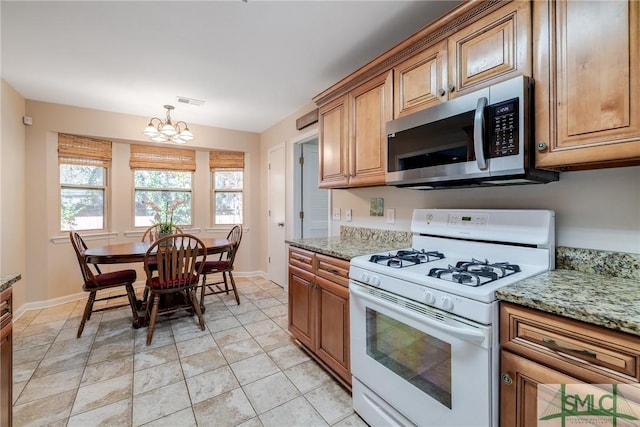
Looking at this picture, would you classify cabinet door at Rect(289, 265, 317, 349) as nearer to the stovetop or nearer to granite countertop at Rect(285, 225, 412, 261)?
granite countertop at Rect(285, 225, 412, 261)

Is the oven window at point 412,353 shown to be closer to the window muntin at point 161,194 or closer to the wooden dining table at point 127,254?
the wooden dining table at point 127,254

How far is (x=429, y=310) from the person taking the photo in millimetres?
1186

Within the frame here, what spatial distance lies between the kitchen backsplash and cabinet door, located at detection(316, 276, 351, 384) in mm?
1114

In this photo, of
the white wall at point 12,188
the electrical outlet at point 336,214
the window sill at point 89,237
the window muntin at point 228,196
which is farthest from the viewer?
the window muntin at point 228,196

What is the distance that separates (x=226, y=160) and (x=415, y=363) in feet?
13.4

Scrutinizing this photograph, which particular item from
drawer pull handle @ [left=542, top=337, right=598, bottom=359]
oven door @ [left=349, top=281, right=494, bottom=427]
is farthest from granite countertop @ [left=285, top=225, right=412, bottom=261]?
drawer pull handle @ [left=542, top=337, right=598, bottom=359]

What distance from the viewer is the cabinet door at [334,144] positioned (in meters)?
2.25

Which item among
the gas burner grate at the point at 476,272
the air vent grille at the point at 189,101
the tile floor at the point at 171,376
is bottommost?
the tile floor at the point at 171,376

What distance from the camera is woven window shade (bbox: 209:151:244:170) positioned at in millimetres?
4465

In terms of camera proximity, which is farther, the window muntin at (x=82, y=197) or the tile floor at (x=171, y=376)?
the window muntin at (x=82, y=197)

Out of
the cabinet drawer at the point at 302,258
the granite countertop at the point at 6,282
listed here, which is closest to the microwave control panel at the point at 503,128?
the cabinet drawer at the point at 302,258

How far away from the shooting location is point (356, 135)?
84.2 inches

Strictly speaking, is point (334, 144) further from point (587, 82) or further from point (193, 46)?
point (587, 82)

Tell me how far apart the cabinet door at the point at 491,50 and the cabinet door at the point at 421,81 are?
5 centimetres
